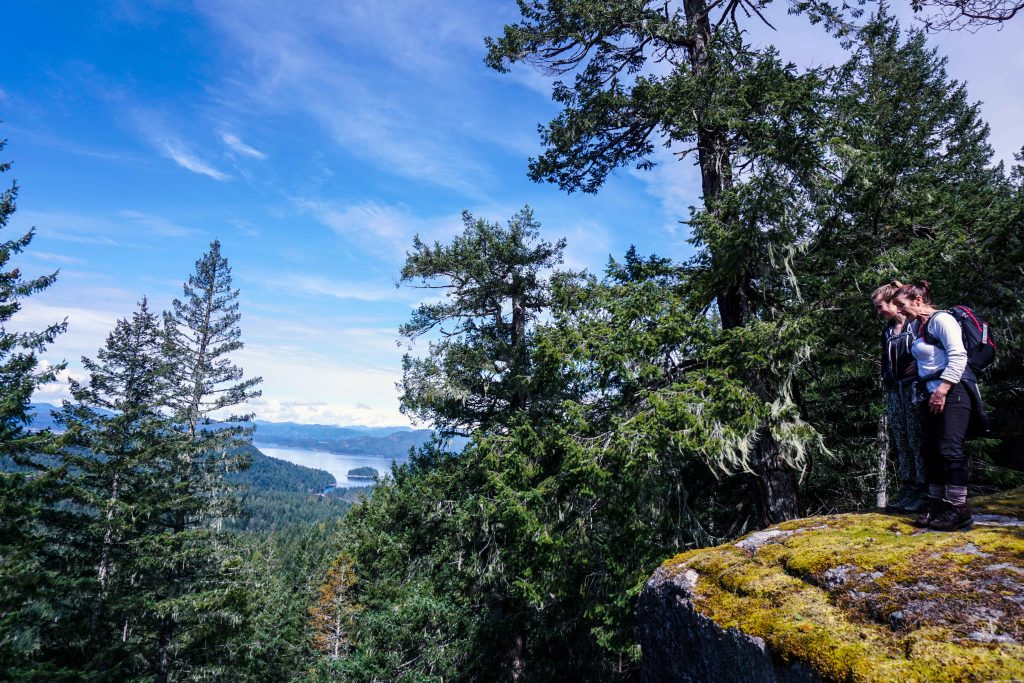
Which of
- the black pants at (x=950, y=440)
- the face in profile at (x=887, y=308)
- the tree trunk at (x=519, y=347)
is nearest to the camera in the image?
the black pants at (x=950, y=440)

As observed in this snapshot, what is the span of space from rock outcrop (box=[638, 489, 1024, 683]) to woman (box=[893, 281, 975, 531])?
20 cm

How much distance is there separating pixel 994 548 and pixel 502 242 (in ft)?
37.6

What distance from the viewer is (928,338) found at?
12.4 feet

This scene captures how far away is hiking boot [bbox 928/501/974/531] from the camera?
3266mm

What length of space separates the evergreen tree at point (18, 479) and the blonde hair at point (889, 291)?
18489 mm

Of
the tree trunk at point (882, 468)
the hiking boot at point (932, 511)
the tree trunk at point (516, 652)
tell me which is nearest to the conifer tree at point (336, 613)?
the tree trunk at point (516, 652)

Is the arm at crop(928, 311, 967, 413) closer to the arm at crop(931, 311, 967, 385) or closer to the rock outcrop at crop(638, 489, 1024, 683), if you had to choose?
the arm at crop(931, 311, 967, 385)

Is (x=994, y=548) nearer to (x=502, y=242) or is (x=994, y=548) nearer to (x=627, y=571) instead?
(x=627, y=571)

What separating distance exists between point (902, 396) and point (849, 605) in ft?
8.42

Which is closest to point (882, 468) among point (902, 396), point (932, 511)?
point (902, 396)

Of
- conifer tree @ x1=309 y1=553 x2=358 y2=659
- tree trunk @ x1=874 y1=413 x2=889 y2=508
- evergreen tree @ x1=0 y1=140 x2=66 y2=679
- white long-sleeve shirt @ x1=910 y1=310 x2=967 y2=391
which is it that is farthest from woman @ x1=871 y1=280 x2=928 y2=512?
conifer tree @ x1=309 y1=553 x2=358 y2=659

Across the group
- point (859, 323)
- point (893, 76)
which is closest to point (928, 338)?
point (859, 323)

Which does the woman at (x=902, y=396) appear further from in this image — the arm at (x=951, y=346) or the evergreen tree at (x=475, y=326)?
the evergreen tree at (x=475, y=326)

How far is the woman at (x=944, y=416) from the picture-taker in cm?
337
